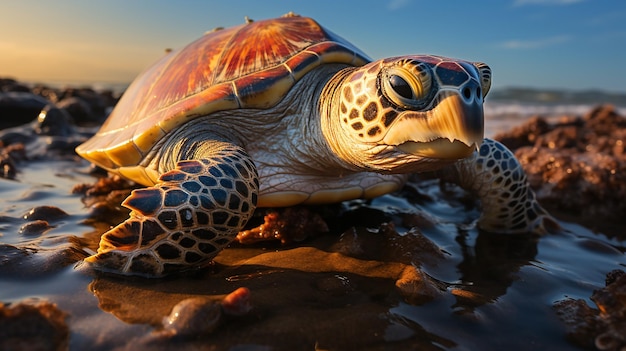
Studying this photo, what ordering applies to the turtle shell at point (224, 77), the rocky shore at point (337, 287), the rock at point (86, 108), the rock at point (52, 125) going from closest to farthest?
the rocky shore at point (337, 287)
the turtle shell at point (224, 77)
the rock at point (52, 125)
the rock at point (86, 108)

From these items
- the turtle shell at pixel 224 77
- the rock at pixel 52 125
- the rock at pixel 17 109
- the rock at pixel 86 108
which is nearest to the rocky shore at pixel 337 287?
the turtle shell at pixel 224 77

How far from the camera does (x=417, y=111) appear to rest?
81.7 inches

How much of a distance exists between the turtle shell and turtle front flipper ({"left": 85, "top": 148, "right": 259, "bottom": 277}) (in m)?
0.93

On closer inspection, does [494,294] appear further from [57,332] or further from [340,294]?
[57,332]

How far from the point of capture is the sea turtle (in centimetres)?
201

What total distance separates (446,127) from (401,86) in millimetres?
341

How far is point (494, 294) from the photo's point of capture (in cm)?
207

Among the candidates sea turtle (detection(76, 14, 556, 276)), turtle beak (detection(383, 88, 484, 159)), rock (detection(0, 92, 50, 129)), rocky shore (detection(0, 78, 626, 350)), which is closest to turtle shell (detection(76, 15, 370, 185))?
sea turtle (detection(76, 14, 556, 276))

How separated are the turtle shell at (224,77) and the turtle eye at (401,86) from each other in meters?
1.00

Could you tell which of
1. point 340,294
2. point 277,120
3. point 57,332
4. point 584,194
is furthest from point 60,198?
point 584,194

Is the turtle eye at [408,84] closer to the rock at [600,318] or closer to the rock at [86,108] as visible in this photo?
the rock at [600,318]

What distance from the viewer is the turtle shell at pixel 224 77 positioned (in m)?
2.94

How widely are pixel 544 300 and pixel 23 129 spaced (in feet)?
27.8

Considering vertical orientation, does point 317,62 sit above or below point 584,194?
above
